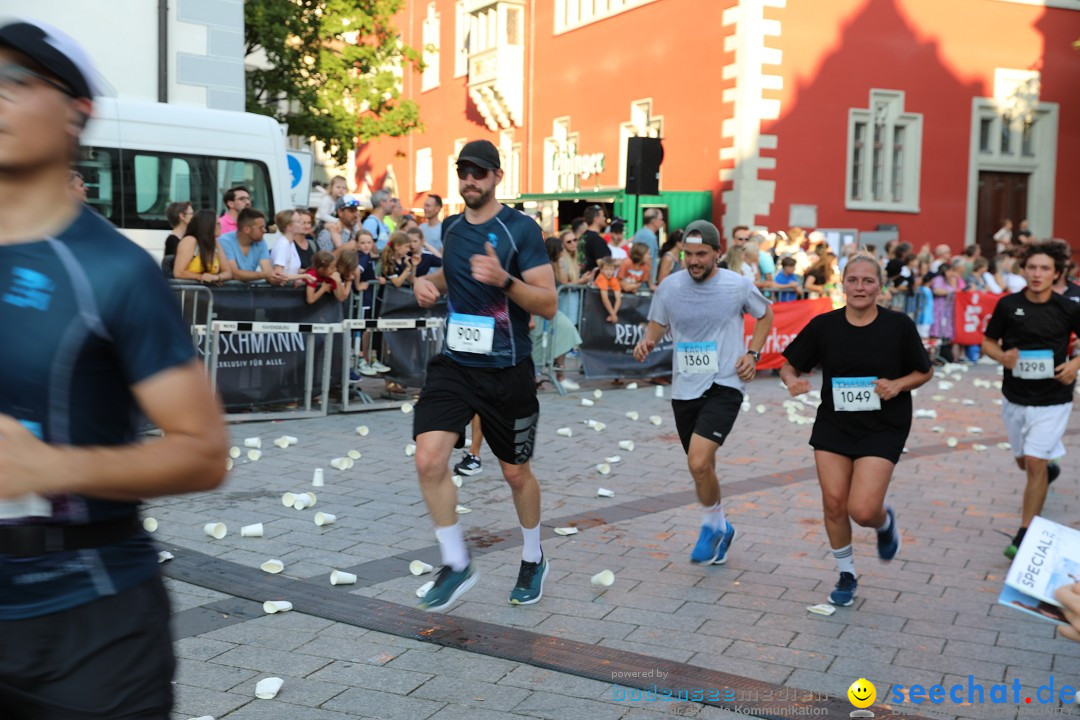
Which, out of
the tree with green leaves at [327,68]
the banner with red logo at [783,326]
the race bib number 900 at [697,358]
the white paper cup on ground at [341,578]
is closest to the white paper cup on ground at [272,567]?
the white paper cup on ground at [341,578]

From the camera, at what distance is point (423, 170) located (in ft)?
140

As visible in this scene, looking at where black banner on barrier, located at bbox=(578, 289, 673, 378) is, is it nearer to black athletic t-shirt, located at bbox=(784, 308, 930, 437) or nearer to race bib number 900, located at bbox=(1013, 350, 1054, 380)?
race bib number 900, located at bbox=(1013, 350, 1054, 380)

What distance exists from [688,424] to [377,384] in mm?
7285

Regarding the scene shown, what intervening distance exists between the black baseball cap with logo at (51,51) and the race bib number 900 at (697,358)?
485cm

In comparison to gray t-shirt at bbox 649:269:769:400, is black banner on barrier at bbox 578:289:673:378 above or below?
below

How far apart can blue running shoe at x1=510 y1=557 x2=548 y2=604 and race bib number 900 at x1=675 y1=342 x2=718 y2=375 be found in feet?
4.91

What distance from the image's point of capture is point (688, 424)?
6520mm

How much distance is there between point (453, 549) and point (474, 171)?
170 cm

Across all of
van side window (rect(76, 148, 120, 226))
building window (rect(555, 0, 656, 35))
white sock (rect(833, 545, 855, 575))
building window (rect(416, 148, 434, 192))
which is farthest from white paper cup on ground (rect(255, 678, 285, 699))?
building window (rect(416, 148, 434, 192))

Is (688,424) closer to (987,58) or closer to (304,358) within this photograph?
(304,358)

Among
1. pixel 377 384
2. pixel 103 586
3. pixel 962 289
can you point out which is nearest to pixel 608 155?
pixel 962 289

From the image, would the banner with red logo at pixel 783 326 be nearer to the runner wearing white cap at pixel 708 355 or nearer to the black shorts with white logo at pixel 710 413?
the runner wearing white cap at pixel 708 355

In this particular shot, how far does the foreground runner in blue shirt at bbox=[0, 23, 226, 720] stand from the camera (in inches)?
70.2

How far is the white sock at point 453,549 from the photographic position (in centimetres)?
509
